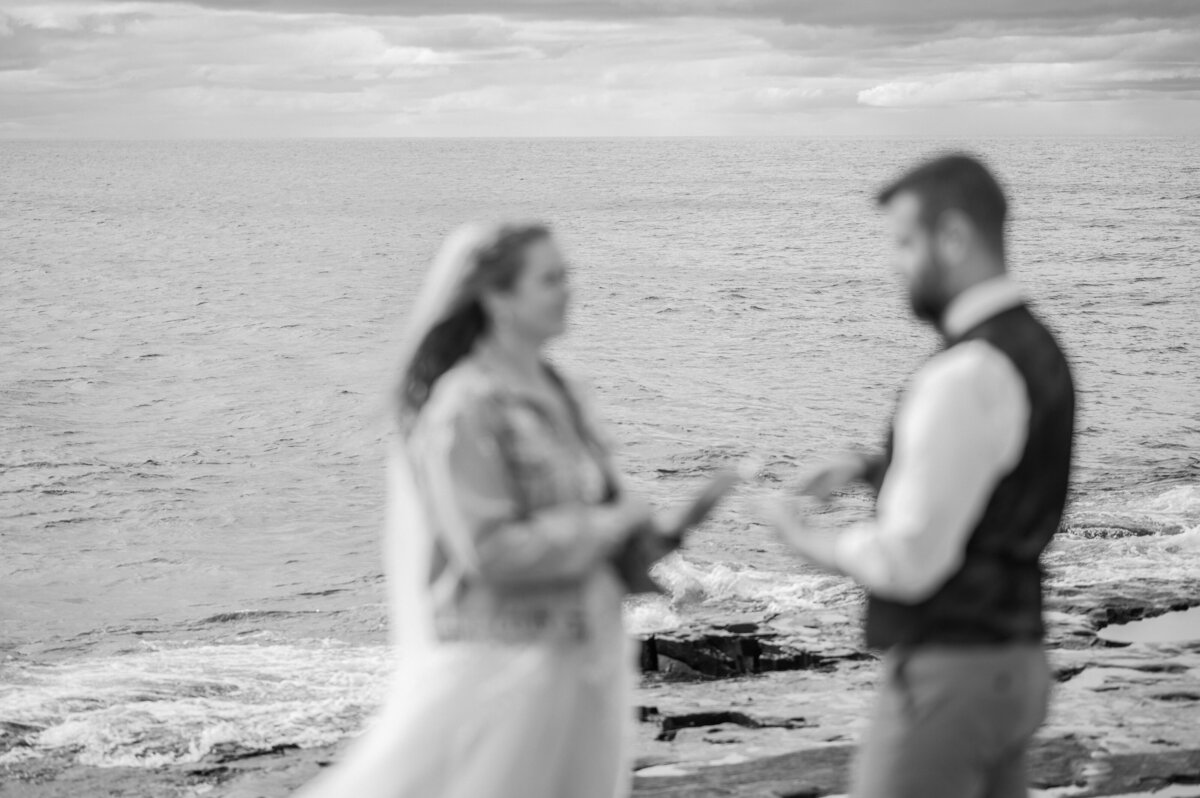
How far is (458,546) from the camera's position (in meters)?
3.33

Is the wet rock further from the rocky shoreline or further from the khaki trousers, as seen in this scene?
the khaki trousers

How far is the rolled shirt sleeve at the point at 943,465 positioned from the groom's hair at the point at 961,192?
0.30 meters

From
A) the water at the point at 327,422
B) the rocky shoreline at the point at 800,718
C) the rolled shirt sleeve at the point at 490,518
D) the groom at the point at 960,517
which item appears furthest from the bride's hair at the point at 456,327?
the water at the point at 327,422

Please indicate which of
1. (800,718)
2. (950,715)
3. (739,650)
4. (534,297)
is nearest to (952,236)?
(534,297)

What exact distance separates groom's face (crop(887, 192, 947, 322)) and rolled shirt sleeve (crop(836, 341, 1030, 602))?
0.58 feet

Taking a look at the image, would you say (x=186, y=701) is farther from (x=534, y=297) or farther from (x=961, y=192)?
(x=961, y=192)

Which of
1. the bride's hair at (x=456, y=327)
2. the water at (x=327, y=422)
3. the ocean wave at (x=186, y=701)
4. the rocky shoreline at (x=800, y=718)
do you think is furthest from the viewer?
the water at (x=327, y=422)

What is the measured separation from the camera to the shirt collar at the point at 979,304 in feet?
10.9

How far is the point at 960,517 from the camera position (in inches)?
124

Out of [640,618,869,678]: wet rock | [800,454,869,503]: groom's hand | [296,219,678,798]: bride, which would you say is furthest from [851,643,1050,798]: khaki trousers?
[640,618,869,678]: wet rock

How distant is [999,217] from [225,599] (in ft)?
49.9

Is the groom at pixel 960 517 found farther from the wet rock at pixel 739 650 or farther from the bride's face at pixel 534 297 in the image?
the wet rock at pixel 739 650

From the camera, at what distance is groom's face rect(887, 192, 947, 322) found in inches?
132

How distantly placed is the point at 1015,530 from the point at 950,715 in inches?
18.7
